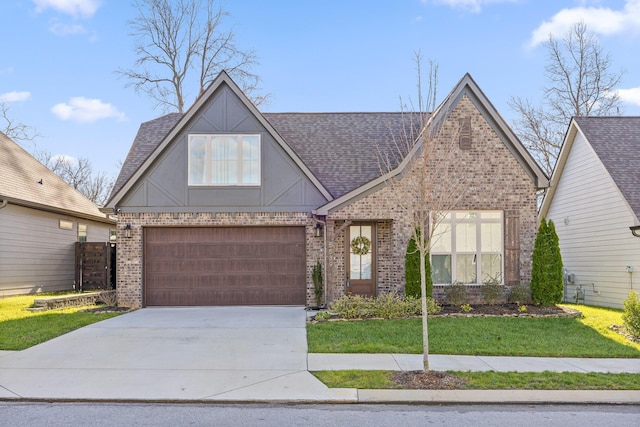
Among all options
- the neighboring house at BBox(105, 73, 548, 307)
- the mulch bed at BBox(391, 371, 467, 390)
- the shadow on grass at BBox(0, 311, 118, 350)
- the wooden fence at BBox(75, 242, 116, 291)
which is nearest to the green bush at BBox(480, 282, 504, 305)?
the neighboring house at BBox(105, 73, 548, 307)

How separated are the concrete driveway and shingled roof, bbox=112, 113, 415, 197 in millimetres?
5118

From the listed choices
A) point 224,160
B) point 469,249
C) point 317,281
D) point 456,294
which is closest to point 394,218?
point 469,249

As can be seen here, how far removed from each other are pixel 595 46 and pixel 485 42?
52.4ft

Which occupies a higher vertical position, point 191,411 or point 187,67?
Answer: point 187,67

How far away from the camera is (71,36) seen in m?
20.3

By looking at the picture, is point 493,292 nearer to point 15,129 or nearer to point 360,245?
point 360,245

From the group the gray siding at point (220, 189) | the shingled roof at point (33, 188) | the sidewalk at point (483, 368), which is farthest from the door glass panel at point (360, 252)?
the shingled roof at point (33, 188)

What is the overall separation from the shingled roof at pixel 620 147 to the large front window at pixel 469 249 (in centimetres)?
388

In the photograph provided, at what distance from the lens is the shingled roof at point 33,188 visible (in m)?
16.5

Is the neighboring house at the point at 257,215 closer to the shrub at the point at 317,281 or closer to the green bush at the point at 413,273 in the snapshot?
the shrub at the point at 317,281

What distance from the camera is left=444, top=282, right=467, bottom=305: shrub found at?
13500 millimetres

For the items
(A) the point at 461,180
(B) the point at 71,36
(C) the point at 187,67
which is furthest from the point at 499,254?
(C) the point at 187,67

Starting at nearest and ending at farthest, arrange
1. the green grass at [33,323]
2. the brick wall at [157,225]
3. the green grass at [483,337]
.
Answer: the green grass at [483,337] → the green grass at [33,323] → the brick wall at [157,225]

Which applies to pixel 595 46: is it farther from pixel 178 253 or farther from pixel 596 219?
pixel 178 253
